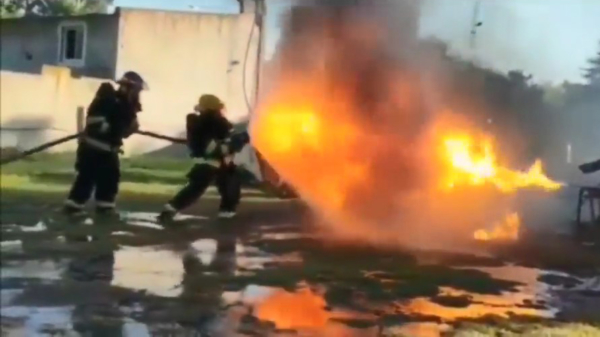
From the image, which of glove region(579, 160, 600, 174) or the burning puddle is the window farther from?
glove region(579, 160, 600, 174)

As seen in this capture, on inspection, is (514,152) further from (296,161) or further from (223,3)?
(223,3)

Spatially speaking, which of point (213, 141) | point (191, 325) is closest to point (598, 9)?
point (213, 141)

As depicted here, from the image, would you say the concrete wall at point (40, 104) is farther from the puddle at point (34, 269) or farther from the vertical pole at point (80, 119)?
the puddle at point (34, 269)

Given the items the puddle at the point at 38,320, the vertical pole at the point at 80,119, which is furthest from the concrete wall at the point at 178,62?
the puddle at the point at 38,320

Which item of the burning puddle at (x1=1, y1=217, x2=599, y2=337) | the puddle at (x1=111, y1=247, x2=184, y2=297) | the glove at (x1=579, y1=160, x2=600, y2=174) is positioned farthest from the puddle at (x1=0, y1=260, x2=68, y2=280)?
the glove at (x1=579, y1=160, x2=600, y2=174)

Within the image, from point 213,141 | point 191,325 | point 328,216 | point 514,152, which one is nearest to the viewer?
point 191,325

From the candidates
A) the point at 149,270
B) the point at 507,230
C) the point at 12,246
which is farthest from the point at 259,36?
the point at 507,230
